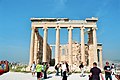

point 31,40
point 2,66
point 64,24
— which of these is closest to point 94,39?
point 64,24

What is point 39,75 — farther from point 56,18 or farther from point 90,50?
point 90,50

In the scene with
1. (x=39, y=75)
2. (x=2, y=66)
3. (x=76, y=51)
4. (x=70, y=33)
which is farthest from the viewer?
(x=76, y=51)

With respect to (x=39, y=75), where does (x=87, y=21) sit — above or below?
above

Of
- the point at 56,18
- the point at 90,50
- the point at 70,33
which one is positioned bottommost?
the point at 90,50

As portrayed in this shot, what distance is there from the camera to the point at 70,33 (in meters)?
45.5

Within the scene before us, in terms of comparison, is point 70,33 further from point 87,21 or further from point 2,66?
point 2,66

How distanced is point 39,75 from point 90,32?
104ft

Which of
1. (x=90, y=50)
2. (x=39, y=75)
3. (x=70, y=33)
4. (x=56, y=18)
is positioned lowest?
(x=39, y=75)

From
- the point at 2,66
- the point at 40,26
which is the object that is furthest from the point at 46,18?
the point at 2,66

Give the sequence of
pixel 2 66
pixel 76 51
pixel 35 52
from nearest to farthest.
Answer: pixel 2 66 → pixel 35 52 → pixel 76 51

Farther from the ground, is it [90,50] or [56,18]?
[56,18]

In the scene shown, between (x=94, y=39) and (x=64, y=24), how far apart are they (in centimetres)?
757

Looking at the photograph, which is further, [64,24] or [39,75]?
[64,24]

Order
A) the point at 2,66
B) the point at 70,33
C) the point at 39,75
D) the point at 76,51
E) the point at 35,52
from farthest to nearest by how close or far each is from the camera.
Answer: the point at 76,51 < the point at 35,52 < the point at 70,33 < the point at 39,75 < the point at 2,66
